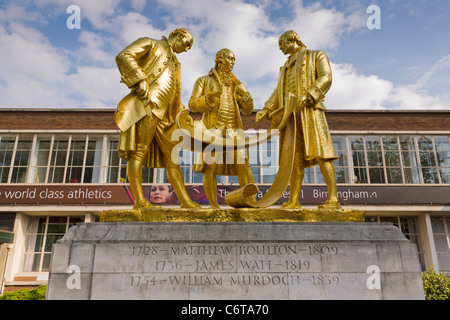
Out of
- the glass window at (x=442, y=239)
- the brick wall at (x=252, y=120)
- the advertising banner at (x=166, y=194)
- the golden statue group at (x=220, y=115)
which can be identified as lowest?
the golden statue group at (x=220, y=115)

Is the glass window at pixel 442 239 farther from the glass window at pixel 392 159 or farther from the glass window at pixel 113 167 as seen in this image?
the glass window at pixel 113 167

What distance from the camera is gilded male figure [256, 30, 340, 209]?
6.32 m

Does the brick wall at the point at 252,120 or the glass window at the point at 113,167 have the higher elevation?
the brick wall at the point at 252,120

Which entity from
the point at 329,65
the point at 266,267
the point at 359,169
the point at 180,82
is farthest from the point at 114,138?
the point at 266,267

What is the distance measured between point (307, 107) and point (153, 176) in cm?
1496

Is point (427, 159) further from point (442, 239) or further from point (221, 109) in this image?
point (221, 109)

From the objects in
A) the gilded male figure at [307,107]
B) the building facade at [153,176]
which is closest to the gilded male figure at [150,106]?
the gilded male figure at [307,107]

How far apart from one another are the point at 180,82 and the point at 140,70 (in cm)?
103

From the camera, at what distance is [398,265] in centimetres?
484

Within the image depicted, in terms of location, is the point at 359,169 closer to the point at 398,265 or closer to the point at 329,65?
the point at 329,65

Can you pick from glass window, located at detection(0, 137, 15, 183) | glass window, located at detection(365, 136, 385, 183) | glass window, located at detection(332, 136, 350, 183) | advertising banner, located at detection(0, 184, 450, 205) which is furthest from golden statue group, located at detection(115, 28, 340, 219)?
glass window, located at detection(0, 137, 15, 183)

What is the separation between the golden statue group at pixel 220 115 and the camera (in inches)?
246

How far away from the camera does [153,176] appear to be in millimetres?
20422

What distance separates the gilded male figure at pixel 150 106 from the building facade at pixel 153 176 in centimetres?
1301
